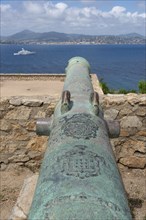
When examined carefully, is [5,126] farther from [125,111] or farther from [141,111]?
[141,111]

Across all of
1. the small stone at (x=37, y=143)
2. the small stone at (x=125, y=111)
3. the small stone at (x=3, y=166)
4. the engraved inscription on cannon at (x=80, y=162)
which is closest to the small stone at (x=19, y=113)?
the small stone at (x=37, y=143)

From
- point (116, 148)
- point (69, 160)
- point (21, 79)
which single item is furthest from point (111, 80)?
point (69, 160)

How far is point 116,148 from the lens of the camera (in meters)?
5.09

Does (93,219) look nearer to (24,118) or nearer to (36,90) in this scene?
(24,118)

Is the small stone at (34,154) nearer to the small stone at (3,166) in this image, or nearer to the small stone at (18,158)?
the small stone at (18,158)

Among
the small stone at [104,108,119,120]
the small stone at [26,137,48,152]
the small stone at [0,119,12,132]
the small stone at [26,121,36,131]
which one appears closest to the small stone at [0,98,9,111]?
the small stone at [0,119,12,132]

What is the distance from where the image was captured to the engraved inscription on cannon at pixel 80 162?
1.69 m

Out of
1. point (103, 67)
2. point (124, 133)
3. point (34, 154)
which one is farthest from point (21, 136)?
point (103, 67)

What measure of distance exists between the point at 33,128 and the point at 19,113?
28cm

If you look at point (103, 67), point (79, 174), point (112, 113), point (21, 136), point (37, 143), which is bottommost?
point (103, 67)

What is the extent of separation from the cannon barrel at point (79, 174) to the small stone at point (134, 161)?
108 inches

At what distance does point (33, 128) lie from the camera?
499 cm

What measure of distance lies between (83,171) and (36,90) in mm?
16258

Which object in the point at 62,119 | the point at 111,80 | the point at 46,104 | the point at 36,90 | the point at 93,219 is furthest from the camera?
the point at 111,80
